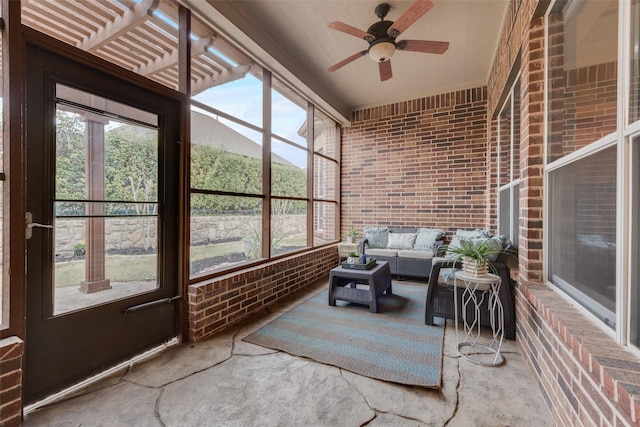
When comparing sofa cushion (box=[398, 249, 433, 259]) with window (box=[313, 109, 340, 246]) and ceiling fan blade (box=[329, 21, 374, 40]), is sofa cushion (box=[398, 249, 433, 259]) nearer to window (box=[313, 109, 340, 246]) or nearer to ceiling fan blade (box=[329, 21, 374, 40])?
window (box=[313, 109, 340, 246])

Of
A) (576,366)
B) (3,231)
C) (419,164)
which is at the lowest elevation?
(576,366)

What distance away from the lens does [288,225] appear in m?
4.04

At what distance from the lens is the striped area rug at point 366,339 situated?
193 cm

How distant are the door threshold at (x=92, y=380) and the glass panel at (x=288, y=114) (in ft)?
8.75

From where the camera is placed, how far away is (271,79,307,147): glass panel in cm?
372

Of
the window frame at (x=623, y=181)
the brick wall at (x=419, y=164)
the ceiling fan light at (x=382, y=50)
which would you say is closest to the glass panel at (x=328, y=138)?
the brick wall at (x=419, y=164)

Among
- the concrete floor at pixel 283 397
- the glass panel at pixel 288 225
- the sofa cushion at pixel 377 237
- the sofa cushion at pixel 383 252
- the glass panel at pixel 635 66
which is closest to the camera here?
the glass panel at pixel 635 66

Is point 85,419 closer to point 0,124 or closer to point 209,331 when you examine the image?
point 209,331

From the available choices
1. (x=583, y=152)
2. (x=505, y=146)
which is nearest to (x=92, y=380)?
(x=583, y=152)

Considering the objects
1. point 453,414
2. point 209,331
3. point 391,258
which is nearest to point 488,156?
point 391,258

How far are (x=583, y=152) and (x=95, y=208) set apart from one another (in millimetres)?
2966

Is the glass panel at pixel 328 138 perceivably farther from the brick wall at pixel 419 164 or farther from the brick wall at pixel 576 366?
the brick wall at pixel 576 366

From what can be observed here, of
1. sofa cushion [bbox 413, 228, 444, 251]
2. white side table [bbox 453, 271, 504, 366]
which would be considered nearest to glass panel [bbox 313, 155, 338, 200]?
sofa cushion [bbox 413, 228, 444, 251]

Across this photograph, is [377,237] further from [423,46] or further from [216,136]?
[216,136]
